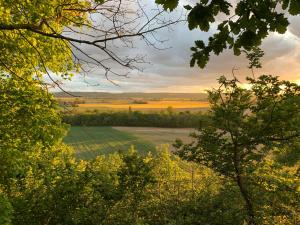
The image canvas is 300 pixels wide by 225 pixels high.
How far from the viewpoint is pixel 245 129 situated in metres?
16.6

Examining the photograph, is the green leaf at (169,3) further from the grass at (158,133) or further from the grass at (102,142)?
the grass at (158,133)

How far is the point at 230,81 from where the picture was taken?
16.2m

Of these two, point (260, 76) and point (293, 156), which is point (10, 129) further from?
point (293, 156)

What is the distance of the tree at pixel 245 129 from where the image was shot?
51.2 feet

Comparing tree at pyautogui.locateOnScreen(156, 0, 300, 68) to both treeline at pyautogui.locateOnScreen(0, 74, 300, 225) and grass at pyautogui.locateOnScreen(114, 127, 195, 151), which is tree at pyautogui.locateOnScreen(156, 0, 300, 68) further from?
grass at pyautogui.locateOnScreen(114, 127, 195, 151)

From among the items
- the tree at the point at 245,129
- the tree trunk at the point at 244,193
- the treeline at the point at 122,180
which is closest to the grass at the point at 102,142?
the treeline at the point at 122,180

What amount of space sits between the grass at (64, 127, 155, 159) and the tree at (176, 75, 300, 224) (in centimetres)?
5638

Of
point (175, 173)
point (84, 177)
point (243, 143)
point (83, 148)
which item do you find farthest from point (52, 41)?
point (83, 148)

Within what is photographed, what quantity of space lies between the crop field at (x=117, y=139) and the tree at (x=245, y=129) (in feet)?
189

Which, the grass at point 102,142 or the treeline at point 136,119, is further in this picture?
the treeline at point 136,119

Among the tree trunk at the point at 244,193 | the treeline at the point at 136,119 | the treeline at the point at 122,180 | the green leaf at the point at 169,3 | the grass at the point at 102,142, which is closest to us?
the green leaf at the point at 169,3

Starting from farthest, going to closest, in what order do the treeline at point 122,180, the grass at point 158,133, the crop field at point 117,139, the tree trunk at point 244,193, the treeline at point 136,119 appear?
the treeline at point 136,119
the grass at point 158,133
the crop field at point 117,139
the treeline at point 122,180
the tree trunk at point 244,193

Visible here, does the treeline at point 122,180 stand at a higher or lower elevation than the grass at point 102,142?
higher

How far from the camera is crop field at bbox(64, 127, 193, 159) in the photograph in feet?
263
